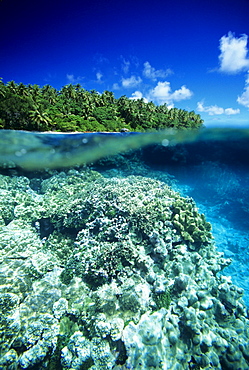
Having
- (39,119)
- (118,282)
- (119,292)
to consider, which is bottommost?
(118,282)

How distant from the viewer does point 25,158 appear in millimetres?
13555

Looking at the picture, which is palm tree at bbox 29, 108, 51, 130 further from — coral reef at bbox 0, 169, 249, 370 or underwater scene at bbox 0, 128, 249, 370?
coral reef at bbox 0, 169, 249, 370

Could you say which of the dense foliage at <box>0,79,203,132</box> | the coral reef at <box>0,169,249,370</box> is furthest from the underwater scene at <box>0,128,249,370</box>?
the dense foliage at <box>0,79,203,132</box>

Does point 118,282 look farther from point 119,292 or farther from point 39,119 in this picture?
point 39,119

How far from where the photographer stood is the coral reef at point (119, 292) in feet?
12.5

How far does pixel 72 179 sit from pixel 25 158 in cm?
513

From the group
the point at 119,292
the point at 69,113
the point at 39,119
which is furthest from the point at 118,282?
the point at 69,113

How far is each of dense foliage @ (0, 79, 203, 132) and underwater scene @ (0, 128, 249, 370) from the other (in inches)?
331

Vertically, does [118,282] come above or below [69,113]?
below

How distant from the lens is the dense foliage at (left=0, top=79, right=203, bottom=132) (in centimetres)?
1653

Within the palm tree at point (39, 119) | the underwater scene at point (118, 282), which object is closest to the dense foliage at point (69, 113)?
the palm tree at point (39, 119)

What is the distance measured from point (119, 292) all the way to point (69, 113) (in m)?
25.0

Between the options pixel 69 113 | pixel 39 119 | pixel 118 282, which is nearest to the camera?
pixel 118 282

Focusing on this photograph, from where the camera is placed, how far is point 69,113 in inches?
962
